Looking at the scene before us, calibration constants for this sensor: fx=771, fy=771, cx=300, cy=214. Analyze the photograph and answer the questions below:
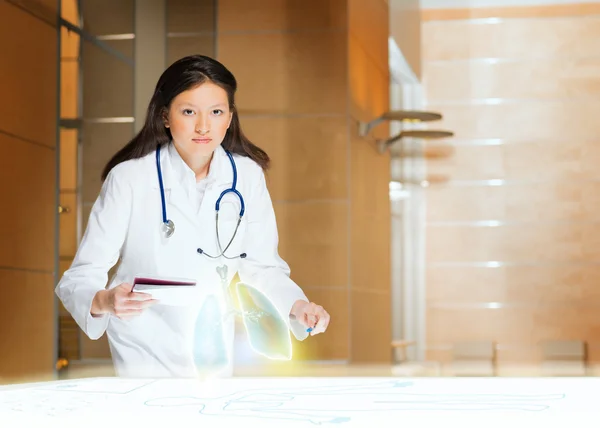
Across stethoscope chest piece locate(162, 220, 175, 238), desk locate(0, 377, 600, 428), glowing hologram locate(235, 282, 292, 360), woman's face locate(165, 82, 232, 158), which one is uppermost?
woman's face locate(165, 82, 232, 158)

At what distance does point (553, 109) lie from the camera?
2812 millimetres

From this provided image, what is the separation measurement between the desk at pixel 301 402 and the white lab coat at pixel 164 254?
287mm

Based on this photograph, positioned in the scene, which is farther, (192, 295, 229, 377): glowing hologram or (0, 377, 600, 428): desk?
(192, 295, 229, 377): glowing hologram

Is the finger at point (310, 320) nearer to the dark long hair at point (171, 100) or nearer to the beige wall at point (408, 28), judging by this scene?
the dark long hair at point (171, 100)

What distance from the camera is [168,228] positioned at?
198 centimetres

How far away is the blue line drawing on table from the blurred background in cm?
113

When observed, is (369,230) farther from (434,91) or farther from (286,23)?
(286,23)

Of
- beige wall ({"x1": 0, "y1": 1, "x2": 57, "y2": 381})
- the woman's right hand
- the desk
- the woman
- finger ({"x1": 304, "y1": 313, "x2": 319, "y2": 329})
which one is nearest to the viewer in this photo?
the desk

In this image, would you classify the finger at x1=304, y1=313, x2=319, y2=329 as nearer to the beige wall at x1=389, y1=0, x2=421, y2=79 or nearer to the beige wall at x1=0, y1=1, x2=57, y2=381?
the beige wall at x1=0, y1=1, x2=57, y2=381

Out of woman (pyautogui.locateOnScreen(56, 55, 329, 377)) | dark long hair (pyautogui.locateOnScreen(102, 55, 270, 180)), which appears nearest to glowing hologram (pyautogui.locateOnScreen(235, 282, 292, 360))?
woman (pyautogui.locateOnScreen(56, 55, 329, 377))

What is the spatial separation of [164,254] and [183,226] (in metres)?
0.09

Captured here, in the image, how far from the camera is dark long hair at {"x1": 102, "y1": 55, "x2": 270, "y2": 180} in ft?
6.66

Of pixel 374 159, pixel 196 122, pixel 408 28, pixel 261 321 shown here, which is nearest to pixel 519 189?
pixel 374 159

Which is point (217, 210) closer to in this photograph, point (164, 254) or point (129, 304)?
point (164, 254)
